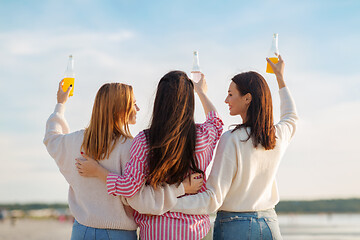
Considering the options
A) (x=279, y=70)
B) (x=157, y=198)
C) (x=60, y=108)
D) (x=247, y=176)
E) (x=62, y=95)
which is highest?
(x=279, y=70)

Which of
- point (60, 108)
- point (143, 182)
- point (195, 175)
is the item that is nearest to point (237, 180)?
point (195, 175)

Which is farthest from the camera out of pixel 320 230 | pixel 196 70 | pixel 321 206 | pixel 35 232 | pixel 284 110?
pixel 321 206

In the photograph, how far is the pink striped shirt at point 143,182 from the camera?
9.05 ft

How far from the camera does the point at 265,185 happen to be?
3.01 meters

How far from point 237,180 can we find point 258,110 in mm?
467

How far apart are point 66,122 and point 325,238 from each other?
1410cm

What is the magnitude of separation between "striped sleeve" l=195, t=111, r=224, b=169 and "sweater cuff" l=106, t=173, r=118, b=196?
0.52 m

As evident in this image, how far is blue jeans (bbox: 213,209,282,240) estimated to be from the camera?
9.53ft

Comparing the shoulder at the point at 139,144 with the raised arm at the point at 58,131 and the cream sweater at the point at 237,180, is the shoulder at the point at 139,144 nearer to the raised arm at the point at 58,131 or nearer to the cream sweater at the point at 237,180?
the cream sweater at the point at 237,180

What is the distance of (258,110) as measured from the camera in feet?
9.90

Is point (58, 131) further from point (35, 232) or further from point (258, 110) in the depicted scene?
point (35, 232)

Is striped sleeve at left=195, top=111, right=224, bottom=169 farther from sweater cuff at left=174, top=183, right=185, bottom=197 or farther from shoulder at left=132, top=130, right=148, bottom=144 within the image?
shoulder at left=132, top=130, right=148, bottom=144

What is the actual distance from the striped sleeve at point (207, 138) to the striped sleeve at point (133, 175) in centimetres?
34

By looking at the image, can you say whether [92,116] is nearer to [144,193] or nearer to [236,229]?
[144,193]
